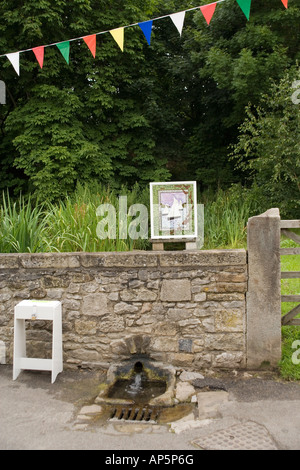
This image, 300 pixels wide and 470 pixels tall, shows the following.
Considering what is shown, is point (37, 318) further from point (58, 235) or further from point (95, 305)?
point (58, 235)

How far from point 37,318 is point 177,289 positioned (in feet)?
4.49

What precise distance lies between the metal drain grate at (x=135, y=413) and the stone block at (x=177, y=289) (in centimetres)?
106

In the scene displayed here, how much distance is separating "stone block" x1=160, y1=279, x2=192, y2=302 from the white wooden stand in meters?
1.07

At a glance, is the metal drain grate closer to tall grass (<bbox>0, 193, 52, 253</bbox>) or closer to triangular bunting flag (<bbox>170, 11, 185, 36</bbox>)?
tall grass (<bbox>0, 193, 52, 253</bbox>)

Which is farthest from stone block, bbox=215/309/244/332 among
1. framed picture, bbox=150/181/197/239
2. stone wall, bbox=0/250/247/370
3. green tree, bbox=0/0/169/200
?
green tree, bbox=0/0/169/200

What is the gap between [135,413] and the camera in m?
3.68

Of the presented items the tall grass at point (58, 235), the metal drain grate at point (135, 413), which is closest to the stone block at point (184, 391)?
the metal drain grate at point (135, 413)

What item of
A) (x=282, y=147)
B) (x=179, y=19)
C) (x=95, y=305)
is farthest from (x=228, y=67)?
(x=95, y=305)

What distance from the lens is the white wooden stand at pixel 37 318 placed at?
169 inches

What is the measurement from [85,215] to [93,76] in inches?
313

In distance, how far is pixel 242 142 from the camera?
34.0ft

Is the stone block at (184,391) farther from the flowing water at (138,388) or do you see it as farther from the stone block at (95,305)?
the stone block at (95,305)

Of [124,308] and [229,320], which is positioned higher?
[124,308]

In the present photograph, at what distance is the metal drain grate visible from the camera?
3569 mm
